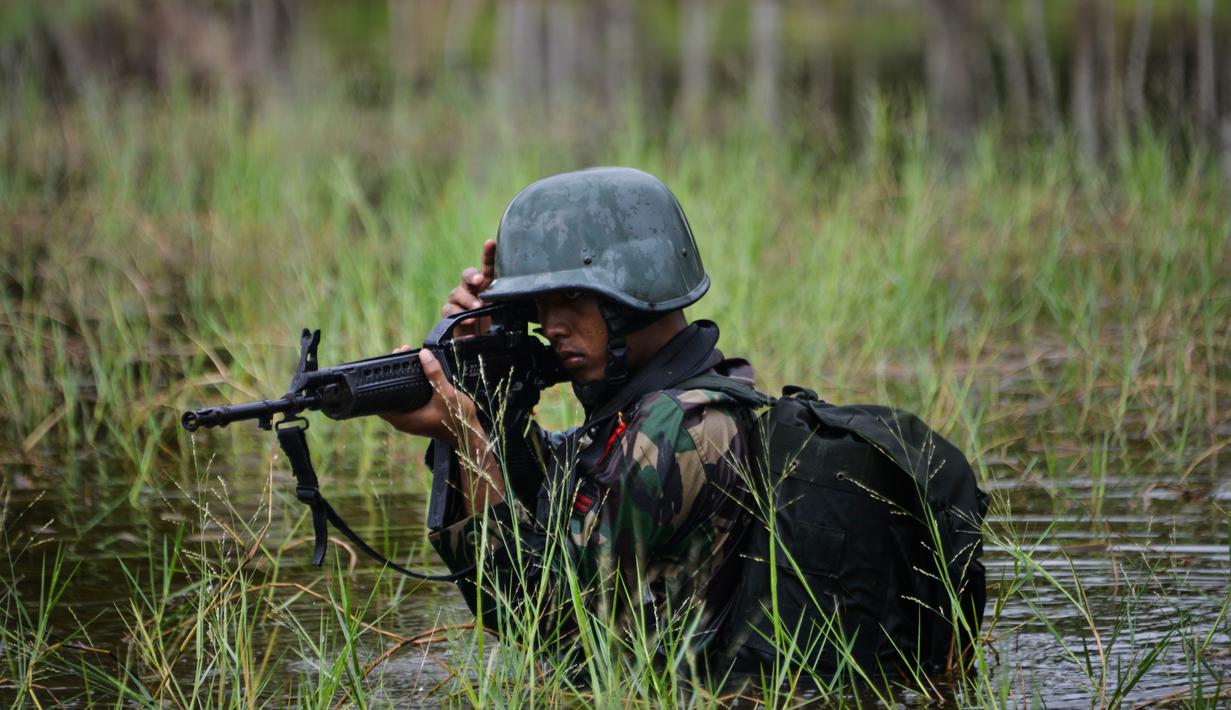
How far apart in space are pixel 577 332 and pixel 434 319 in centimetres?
313

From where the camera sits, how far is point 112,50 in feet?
64.7

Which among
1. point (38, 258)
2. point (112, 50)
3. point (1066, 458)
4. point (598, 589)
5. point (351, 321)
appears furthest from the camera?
point (112, 50)

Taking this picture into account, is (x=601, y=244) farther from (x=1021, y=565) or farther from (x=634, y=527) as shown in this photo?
(x=1021, y=565)

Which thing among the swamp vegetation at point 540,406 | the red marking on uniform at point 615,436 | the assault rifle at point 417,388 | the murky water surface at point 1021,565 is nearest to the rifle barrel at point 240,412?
the assault rifle at point 417,388

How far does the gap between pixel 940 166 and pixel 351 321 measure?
161 inches

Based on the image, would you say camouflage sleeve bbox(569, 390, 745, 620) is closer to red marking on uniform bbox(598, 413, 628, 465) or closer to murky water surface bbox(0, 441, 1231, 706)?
red marking on uniform bbox(598, 413, 628, 465)

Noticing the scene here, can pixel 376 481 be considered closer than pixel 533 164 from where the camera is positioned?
Yes

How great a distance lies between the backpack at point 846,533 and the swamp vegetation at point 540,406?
103mm

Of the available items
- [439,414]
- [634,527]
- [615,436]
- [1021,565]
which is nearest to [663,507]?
[634,527]

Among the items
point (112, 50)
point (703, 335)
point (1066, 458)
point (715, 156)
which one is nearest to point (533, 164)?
point (715, 156)

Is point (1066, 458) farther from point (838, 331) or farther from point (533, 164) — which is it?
point (533, 164)

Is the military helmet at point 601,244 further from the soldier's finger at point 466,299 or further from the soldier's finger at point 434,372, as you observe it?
the soldier's finger at point 434,372

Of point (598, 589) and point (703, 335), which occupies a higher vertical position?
point (703, 335)

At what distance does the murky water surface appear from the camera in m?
3.69
